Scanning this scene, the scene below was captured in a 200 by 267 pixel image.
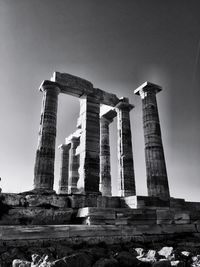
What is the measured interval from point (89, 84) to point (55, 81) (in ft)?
8.95

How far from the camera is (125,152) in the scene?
57.4 feet

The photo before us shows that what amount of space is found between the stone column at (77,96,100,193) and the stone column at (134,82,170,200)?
12.8ft

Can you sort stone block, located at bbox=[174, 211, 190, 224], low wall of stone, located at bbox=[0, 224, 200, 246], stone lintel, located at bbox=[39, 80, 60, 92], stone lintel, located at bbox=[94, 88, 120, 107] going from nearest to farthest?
low wall of stone, located at bbox=[0, 224, 200, 246] < stone block, located at bbox=[174, 211, 190, 224] < stone lintel, located at bbox=[39, 80, 60, 92] < stone lintel, located at bbox=[94, 88, 120, 107]

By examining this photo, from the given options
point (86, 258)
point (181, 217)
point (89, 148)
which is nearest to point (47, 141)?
point (89, 148)

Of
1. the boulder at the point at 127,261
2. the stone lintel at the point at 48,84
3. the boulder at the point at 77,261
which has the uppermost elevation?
the stone lintel at the point at 48,84

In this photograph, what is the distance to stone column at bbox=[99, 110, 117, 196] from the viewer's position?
20.0 m

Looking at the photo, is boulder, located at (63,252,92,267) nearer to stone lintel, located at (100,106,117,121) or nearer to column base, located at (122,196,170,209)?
column base, located at (122,196,170,209)

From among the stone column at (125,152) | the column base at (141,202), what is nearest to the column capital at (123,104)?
the stone column at (125,152)

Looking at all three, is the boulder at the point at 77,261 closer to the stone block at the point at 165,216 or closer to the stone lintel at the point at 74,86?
the stone block at the point at 165,216

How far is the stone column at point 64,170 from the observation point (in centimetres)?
2581

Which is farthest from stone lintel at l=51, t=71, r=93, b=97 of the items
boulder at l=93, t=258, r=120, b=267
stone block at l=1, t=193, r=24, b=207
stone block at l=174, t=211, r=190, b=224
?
boulder at l=93, t=258, r=120, b=267

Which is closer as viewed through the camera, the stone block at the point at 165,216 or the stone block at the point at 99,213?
the stone block at the point at 99,213

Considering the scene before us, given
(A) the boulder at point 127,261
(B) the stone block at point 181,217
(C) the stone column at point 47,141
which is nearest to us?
(A) the boulder at point 127,261

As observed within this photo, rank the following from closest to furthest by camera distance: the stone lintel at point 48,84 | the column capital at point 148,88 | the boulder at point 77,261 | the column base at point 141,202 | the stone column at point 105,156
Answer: the boulder at point 77,261 → the column base at point 141,202 → the stone lintel at point 48,84 → the column capital at point 148,88 → the stone column at point 105,156
